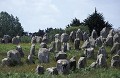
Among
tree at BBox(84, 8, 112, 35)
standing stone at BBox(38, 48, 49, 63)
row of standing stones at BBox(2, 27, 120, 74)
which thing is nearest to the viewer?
row of standing stones at BBox(2, 27, 120, 74)

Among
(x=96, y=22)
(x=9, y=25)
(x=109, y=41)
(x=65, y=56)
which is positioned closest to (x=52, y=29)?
(x=96, y=22)

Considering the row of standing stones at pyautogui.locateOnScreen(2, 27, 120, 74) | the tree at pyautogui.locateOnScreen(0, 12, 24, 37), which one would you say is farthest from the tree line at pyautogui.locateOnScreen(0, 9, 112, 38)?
the row of standing stones at pyautogui.locateOnScreen(2, 27, 120, 74)

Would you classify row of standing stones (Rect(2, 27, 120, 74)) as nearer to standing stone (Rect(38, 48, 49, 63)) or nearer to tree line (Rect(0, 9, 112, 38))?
standing stone (Rect(38, 48, 49, 63))

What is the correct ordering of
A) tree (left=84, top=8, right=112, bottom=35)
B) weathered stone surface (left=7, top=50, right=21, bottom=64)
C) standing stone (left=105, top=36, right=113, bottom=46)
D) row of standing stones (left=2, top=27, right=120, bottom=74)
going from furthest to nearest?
tree (left=84, top=8, right=112, bottom=35)
standing stone (left=105, top=36, right=113, bottom=46)
weathered stone surface (left=7, top=50, right=21, bottom=64)
row of standing stones (left=2, top=27, right=120, bottom=74)

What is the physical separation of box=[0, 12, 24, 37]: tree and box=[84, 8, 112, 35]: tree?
31335 mm

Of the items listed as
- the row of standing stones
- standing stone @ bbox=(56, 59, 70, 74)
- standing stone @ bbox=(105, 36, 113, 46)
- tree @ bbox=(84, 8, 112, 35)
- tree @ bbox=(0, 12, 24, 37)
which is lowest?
standing stone @ bbox=(56, 59, 70, 74)

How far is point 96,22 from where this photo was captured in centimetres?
6938

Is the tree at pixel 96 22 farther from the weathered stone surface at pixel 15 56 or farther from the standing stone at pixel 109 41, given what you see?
the weathered stone surface at pixel 15 56

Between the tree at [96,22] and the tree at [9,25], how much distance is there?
31.3 meters

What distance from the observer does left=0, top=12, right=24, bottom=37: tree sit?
96938mm

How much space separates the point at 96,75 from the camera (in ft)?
81.0

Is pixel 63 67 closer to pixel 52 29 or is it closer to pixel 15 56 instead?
pixel 15 56

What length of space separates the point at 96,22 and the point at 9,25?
3716cm

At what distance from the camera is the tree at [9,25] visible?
9694 cm
